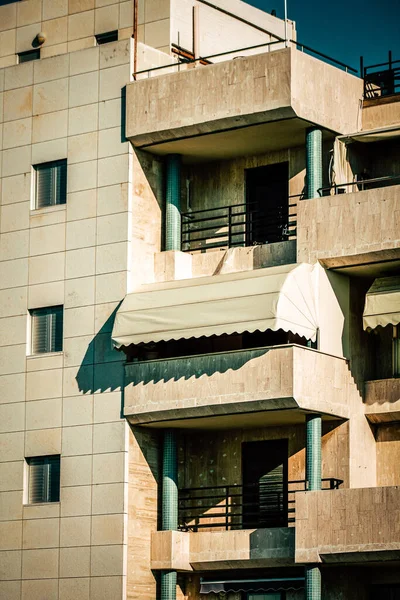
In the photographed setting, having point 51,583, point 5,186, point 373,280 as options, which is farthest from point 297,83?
point 51,583

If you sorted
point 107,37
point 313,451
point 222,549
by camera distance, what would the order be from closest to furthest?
point 313,451
point 222,549
point 107,37

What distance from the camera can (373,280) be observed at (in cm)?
4291

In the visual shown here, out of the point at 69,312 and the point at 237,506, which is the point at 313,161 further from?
the point at 237,506

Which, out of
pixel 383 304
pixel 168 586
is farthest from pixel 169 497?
pixel 383 304

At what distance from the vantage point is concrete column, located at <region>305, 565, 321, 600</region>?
3969cm

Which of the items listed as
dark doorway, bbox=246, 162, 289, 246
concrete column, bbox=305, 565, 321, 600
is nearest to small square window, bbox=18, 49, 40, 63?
dark doorway, bbox=246, 162, 289, 246

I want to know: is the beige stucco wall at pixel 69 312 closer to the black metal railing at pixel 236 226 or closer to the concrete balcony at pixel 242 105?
the concrete balcony at pixel 242 105

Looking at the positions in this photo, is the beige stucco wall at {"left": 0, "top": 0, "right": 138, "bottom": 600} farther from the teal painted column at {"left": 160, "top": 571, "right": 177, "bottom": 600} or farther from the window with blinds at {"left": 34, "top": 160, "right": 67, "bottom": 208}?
the teal painted column at {"left": 160, "top": 571, "right": 177, "bottom": 600}

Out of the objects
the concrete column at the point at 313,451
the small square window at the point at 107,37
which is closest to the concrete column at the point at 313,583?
the concrete column at the point at 313,451

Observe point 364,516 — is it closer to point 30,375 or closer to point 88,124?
point 30,375

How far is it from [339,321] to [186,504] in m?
6.32

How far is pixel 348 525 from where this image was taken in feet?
129

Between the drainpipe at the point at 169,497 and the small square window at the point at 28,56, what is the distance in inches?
476

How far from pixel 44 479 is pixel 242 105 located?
10.8m
